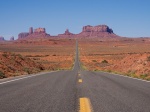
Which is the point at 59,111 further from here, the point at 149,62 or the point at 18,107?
the point at 149,62

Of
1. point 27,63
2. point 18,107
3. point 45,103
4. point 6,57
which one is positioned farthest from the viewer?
point 27,63

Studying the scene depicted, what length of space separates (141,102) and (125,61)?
33.8 metres

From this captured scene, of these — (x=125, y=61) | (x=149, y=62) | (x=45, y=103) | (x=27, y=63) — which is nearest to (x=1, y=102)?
(x=45, y=103)

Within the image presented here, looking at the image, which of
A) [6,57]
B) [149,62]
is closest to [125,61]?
[149,62]

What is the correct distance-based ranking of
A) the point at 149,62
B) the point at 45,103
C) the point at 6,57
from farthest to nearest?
the point at 6,57
the point at 149,62
the point at 45,103

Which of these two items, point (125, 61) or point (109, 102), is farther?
point (125, 61)

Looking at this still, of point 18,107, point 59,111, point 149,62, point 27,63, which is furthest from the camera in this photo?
point 27,63

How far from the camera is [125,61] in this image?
1585 inches

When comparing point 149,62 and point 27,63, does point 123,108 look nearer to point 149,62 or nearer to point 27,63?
point 149,62

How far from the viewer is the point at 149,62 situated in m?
29.9

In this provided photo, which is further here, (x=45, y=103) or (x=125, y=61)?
(x=125, y=61)

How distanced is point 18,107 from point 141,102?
312 centimetres

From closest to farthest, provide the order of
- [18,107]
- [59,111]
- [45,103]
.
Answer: [59,111] → [18,107] → [45,103]

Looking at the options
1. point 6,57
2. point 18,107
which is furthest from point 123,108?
point 6,57
